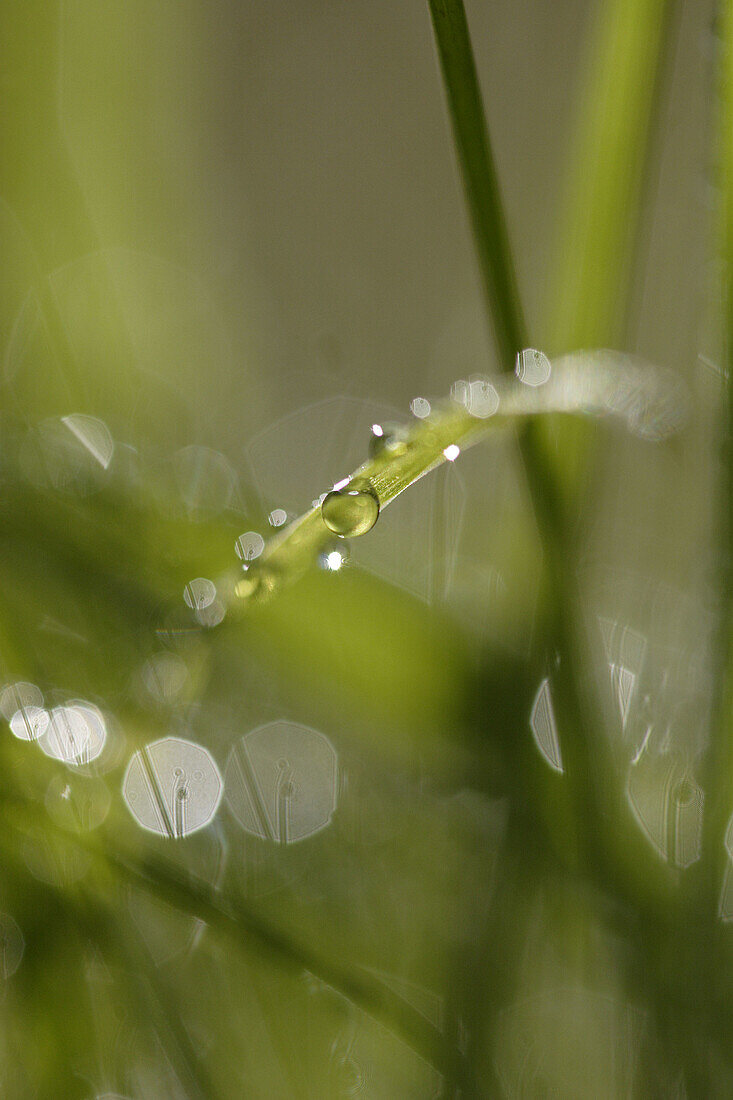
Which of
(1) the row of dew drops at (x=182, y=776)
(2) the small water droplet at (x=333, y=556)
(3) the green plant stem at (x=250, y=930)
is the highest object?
(2) the small water droplet at (x=333, y=556)

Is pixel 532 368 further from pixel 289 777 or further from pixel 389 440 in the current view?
pixel 289 777

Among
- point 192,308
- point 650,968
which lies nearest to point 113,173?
point 192,308

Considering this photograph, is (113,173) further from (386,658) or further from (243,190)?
(386,658)

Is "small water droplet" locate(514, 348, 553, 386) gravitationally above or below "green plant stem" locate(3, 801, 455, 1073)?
above

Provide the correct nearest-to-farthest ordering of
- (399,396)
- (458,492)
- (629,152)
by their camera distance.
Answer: (629,152) < (458,492) < (399,396)

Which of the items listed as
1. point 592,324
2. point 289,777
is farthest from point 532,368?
point 289,777

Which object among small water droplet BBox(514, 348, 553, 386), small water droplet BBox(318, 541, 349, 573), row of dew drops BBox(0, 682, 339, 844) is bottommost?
row of dew drops BBox(0, 682, 339, 844)

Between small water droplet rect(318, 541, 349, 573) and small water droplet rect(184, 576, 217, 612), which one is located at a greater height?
small water droplet rect(318, 541, 349, 573)
